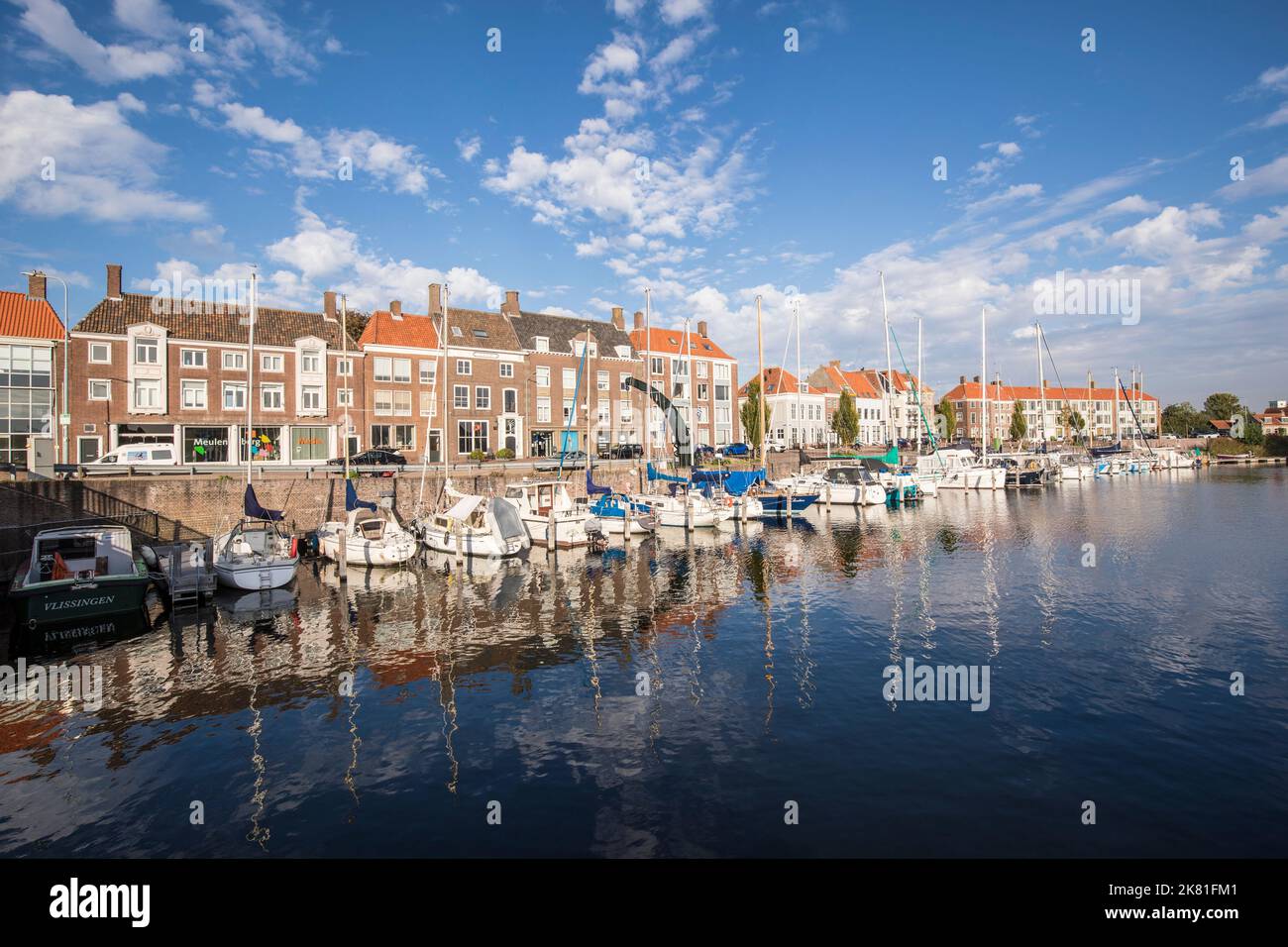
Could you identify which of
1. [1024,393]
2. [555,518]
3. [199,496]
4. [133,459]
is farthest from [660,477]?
[1024,393]

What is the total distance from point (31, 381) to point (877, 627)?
53349 mm

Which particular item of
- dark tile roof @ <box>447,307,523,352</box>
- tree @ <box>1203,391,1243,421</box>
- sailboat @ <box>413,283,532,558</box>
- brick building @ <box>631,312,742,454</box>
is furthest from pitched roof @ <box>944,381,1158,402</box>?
sailboat @ <box>413,283,532,558</box>

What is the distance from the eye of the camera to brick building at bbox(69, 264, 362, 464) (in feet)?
148

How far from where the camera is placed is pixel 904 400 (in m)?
120

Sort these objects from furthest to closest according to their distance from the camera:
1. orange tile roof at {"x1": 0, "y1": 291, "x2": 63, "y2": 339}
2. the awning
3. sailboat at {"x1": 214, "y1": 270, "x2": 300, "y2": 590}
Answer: orange tile roof at {"x1": 0, "y1": 291, "x2": 63, "y2": 339} → the awning → sailboat at {"x1": 214, "y1": 270, "x2": 300, "y2": 590}

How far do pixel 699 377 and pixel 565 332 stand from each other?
17377 mm

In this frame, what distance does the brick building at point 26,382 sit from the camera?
142 feet

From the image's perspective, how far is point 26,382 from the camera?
4375 centimetres

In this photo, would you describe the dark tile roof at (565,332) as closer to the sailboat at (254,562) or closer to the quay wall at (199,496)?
the quay wall at (199,496)

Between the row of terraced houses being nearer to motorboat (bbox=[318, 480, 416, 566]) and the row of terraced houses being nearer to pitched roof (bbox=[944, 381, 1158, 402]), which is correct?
motorboat (bbox=[318, 480, 416, 566])

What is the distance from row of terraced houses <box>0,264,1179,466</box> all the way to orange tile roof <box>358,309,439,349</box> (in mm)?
137

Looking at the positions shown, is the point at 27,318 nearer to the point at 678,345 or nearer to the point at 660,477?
the point at 660,477

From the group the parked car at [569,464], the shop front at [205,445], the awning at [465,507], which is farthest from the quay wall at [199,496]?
the shop front at [205,445]

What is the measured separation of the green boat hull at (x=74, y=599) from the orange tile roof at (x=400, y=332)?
1414 inches
